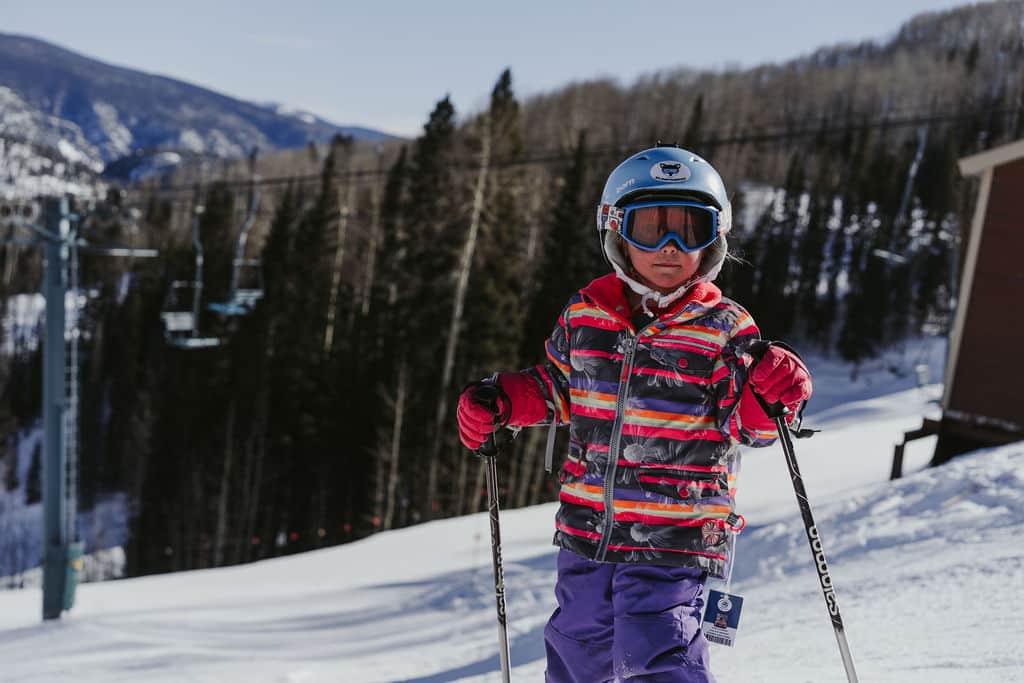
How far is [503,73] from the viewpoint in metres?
29.2

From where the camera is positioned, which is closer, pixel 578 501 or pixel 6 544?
pixel 578 501

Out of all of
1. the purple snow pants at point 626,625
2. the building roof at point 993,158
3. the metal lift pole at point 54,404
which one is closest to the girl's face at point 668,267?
the purple snow pants at point 626,625

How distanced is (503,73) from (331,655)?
26.0m

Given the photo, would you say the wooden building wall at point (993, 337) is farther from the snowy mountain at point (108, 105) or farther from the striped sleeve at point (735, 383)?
the snowy mountain at point (108, 105)

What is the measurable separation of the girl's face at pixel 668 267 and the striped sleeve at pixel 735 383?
0.71ft

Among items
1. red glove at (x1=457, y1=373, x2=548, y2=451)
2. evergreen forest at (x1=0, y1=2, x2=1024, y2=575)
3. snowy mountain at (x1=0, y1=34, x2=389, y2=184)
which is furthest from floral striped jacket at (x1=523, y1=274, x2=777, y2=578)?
snowy mountain at (x1=0, y1=34, x2=389, y2=184)

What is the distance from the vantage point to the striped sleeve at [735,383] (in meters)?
2.10

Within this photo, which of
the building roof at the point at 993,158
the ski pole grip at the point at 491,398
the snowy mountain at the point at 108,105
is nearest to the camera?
the ski pole grip at the point at 491,398

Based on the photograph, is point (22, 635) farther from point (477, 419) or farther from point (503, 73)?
point (503, 73)

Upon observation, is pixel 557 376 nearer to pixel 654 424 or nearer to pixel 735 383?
pixel 654 424

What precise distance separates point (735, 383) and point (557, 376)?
559 mm

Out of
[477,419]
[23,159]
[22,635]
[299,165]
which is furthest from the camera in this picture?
[299,165]

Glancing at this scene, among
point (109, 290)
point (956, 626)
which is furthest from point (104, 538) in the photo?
point (956, 626)

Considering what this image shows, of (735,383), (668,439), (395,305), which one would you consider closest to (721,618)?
(668,439)
